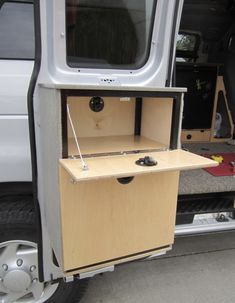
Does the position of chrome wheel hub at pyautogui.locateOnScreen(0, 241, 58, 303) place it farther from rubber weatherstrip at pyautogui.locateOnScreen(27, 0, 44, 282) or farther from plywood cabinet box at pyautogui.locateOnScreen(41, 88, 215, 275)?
plywood cabinet box at pyautogui.locateOnScreen(41, 88, 215, 275)

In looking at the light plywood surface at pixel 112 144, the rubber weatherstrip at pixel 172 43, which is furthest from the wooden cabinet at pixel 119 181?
the rubber weatherstrip at pixel 172 43

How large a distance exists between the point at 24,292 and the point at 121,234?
0.70 m

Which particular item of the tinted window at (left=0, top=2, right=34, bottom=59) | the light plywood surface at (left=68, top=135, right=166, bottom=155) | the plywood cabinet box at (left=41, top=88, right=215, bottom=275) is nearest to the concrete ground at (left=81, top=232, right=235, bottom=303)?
the plywood cabinet box at (left=41, top=88, right=215, bottom=275)

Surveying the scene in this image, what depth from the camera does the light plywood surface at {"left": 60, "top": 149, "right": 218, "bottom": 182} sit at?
1017 millimetres

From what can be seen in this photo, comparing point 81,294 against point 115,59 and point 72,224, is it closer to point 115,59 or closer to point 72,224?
point 72,224

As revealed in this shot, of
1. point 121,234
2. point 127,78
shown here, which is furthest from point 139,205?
point 127,78

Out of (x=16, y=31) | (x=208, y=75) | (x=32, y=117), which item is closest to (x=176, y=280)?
(x=32, y=117)

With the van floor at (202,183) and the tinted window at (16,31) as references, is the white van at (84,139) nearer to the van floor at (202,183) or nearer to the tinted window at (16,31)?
the tinted window at (16,31)

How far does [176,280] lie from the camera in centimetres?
213

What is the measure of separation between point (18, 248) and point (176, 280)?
1.15 metres

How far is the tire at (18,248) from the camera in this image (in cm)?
153

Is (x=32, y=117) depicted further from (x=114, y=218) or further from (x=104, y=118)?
(x=114, y=218)

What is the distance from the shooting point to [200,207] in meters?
1.89

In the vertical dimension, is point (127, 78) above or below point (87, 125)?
above
